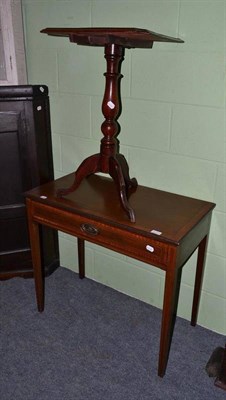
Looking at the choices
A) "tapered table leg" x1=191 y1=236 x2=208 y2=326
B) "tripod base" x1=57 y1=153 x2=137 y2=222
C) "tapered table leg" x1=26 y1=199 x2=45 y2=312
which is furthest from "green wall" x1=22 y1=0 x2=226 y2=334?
"tapered table leg" x1=26 y1=199 x2=45 y2=312

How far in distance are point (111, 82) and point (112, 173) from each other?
369mm

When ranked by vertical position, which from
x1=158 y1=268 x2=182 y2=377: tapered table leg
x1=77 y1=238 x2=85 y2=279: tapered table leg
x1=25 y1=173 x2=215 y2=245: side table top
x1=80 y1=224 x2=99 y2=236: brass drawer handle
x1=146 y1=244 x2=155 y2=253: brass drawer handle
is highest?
x1=25 y1=173 x2=215 y2=245: side table top

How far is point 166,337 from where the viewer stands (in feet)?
4.74

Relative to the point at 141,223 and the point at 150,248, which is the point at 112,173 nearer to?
the point at 141,223

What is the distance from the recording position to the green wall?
1.46 meters

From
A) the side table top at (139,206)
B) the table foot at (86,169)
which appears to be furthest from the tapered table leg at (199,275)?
the table foot at (86,169)

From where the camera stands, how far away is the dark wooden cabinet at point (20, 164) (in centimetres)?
184

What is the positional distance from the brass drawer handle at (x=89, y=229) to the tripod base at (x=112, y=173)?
0.15m

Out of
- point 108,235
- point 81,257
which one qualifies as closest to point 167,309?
point 108,235

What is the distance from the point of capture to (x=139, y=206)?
60.0 inches

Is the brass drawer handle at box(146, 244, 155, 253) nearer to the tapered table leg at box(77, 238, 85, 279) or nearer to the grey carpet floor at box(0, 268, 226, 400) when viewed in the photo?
the grey carpet floor at box(0, 268, 226, 400)

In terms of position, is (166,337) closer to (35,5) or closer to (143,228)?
(143,228)

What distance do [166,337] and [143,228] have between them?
1.57ft

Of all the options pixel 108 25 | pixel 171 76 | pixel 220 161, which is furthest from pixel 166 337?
pixel 108 25
